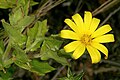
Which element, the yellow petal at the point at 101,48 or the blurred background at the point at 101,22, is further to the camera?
the blurred background at the point at 101,22

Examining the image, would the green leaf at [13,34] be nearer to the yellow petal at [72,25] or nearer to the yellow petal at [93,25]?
the yellow petal at [72,25]

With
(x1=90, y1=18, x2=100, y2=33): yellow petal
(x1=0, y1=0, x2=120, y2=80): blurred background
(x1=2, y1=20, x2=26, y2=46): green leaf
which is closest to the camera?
(x1=2, y1=20, x2=26, y2=46): green leaf

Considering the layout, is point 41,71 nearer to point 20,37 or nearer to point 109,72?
point 20,37

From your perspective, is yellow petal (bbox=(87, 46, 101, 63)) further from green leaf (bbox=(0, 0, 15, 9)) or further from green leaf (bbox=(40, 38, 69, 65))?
green leaf (bbox=(0, 0, 15, 9))

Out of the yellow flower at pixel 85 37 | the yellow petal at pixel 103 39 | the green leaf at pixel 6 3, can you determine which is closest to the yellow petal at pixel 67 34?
the yellow flower at pixel 85 37

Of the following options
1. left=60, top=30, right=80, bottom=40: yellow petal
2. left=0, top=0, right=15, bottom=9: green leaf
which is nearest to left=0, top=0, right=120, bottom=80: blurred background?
left=0, top=0, right=15, bottom=9: green leaf

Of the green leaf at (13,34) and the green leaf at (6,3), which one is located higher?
the green leaf at (6,3)

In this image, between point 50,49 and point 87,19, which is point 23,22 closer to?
point 50,49

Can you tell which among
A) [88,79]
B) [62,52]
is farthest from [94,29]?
[88,79]
